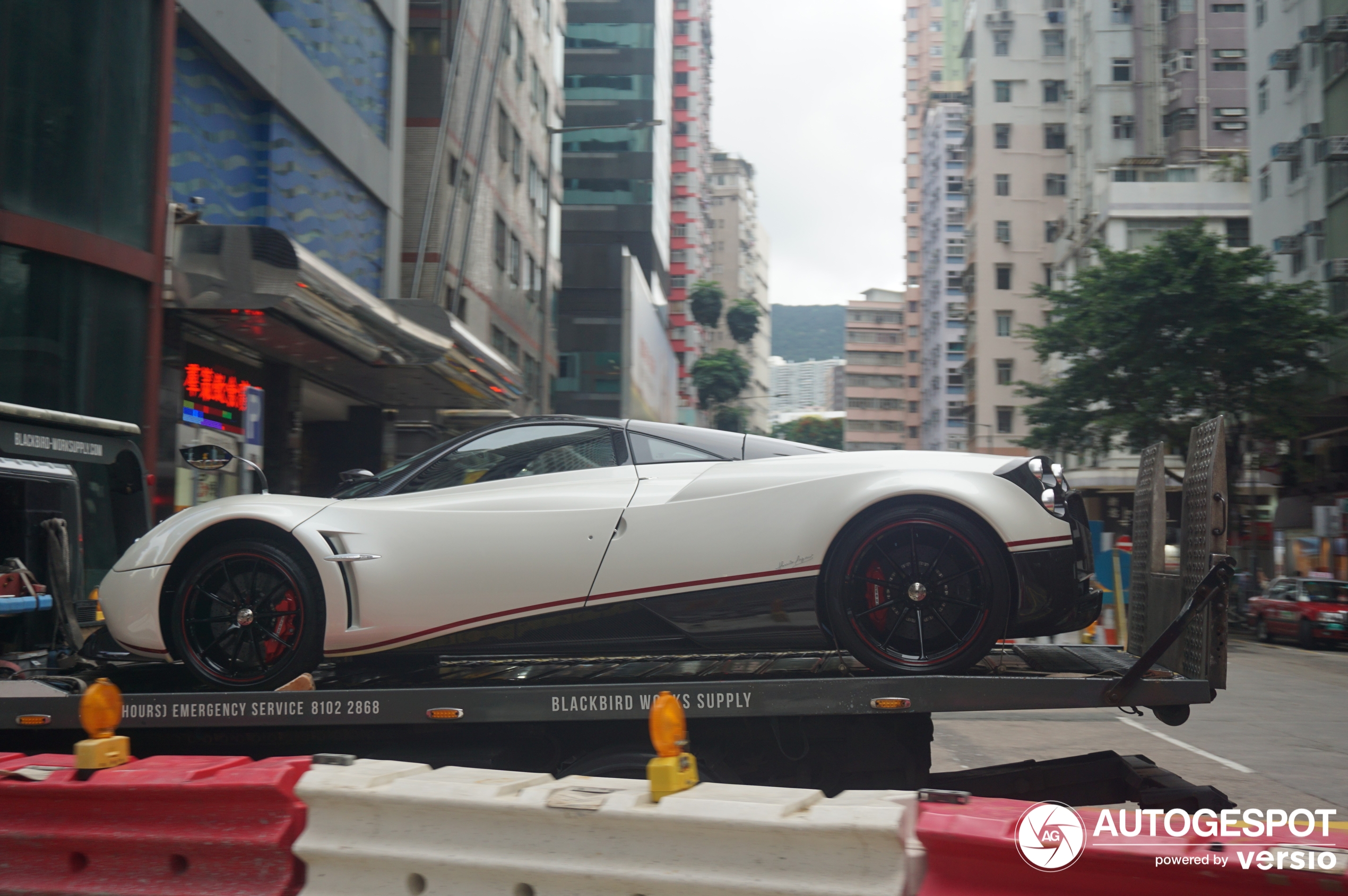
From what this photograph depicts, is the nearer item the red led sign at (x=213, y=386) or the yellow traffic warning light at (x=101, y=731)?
the yellow traffic warning light at (x=101, y=731)

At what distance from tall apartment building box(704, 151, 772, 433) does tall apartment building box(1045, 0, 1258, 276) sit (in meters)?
68.7

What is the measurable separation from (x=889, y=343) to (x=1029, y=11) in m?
64.0

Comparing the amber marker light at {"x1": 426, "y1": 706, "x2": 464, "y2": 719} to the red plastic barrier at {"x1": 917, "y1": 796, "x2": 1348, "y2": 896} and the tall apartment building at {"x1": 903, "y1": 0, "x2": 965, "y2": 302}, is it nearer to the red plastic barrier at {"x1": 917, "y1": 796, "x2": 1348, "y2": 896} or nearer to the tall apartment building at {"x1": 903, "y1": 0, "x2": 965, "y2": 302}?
the red plastic barrier at {"x1": 917, "y1": 796, "x2": 1348, "y2": 896}

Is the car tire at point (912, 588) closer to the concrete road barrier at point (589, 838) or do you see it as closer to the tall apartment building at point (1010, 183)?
the concrete road barrier at point (589, 838)

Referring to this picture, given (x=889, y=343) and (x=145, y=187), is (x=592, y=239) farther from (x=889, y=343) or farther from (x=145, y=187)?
(x=889, y=343)

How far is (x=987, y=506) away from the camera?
4.31m

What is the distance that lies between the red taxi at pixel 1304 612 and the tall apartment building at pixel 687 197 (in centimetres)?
6496

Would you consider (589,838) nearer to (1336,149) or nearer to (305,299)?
(305,299)

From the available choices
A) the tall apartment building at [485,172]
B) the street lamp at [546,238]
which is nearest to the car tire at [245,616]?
the street lamp at [546,238]

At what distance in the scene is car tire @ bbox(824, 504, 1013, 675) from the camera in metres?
4.30

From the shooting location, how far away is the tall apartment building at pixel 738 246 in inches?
5059

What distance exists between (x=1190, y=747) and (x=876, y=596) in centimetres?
519

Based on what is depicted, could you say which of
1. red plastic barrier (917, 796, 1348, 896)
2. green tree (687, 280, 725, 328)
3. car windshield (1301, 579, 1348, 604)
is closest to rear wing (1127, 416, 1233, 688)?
red plastic barrier (917, 796, 1348, 896)

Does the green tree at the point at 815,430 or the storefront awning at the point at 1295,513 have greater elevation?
the green tree at the point at 815,430
